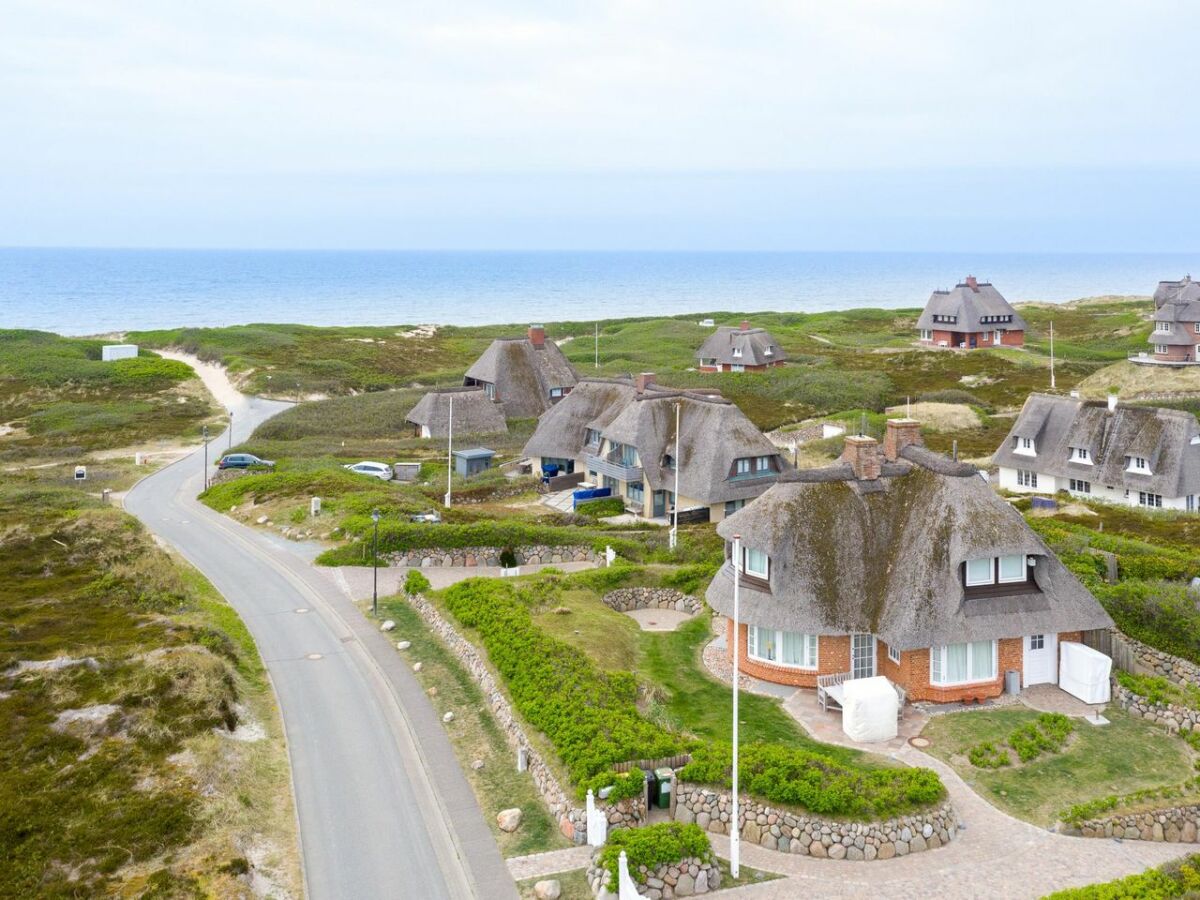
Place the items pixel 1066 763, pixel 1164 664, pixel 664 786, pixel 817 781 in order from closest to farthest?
1. pixel 817 781
2. pixel 664 786
3. pixel 1066 763
4. pixel 1164 664

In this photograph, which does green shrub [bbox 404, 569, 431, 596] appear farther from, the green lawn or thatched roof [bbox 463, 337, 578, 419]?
thatched roof [bbox 463, 337, 578, 419]

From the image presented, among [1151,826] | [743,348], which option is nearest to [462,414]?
[743,348]

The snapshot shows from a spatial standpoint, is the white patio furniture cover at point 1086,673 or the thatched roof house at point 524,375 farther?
the thatched roof house at point 524,375

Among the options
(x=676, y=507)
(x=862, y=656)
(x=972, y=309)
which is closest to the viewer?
(x=862, y=656)

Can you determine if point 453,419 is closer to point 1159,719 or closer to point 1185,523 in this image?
point 1185,523

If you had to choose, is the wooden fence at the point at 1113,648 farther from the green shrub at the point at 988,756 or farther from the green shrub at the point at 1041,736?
the green shrub at the point at 988,756

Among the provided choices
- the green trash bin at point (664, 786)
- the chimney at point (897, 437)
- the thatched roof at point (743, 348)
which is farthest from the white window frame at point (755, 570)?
the thatched roof at point (743, 348)

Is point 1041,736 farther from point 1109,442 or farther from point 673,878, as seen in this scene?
point 1109,442

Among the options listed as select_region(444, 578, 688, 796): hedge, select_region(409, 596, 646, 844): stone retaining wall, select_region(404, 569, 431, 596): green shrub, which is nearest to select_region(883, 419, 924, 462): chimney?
select_region(444, 578, 688, 796): hedge
